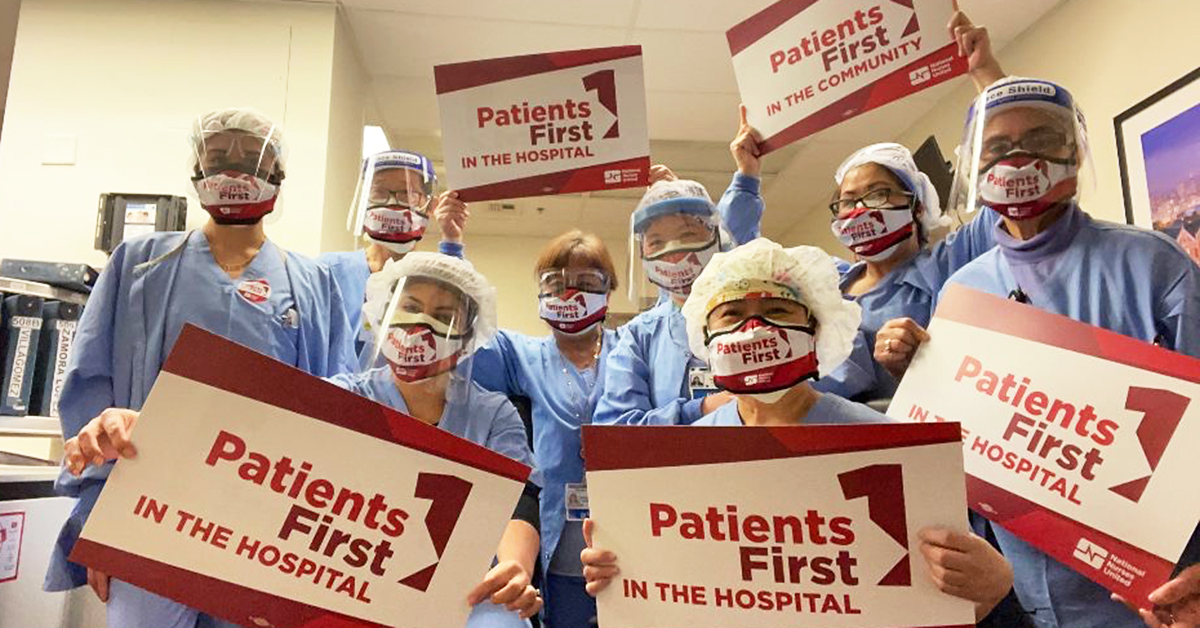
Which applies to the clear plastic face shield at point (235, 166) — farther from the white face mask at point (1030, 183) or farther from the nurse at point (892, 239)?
the white face mask at point (1030, 183)

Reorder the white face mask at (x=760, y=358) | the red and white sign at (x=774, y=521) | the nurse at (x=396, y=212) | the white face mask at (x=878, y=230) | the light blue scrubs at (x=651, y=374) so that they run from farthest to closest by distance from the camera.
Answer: the nurse at (x=396, y=212), the white face mask at (x=878, y=230), the light blue scrubs at (x=651, y=374), the white face mask at (x=760, y=358), the red and white sign at (x=774, y=521)

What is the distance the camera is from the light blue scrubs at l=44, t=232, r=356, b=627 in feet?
6.03

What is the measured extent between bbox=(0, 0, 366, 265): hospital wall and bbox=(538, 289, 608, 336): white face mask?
220 centimetres

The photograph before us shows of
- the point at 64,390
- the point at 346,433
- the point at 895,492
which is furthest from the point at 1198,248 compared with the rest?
the point at 64,390

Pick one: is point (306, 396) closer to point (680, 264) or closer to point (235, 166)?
point (235, 166)

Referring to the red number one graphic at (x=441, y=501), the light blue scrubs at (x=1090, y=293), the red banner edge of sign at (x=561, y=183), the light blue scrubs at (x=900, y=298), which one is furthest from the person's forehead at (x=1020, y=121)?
the red number one graphic at (x=441, y=501)

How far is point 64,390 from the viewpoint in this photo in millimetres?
1863

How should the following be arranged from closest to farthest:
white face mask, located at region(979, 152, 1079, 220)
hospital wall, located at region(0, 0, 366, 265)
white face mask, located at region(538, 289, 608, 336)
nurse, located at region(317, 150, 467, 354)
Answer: white face mask, located at region(979, 152, 1079, 220), white face mask, located at region(538, 289, 608, 336), nurse, located at region(317, 150, 467, 354), hospital wall, located at region(0, 0, 366, 265)

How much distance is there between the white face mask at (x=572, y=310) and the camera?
243 cm

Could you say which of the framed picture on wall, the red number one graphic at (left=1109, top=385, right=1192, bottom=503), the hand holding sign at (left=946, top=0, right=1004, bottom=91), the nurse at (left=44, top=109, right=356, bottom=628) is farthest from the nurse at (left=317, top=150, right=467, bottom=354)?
the framed picture on wall

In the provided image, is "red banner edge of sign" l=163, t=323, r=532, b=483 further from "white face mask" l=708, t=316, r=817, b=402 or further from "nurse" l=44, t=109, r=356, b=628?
"nurse" l=44, t=109, r=356, b=628

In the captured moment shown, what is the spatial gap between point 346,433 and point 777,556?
0.74 m

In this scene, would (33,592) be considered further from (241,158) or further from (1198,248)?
(1198,248)

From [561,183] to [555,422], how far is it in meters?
0.71
